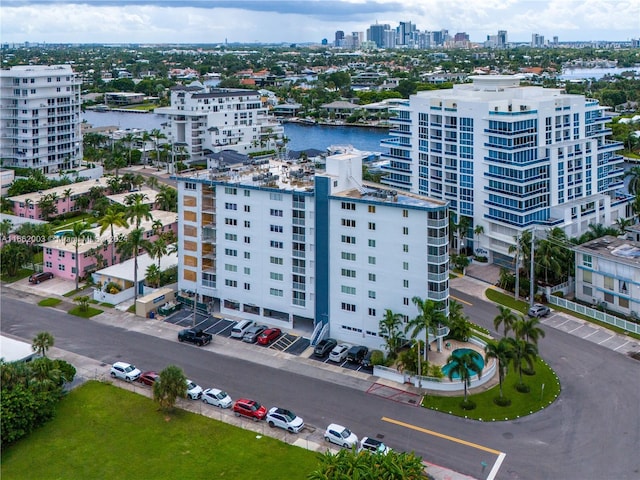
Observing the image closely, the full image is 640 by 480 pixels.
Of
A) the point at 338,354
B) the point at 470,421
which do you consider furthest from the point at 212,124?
the point at 470,421

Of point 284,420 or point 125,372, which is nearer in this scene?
point 284,420

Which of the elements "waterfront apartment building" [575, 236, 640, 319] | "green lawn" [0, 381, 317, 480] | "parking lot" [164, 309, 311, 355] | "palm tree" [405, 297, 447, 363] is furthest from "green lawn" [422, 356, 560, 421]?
"waterfront apartment building" [575, 236, 640, 319]

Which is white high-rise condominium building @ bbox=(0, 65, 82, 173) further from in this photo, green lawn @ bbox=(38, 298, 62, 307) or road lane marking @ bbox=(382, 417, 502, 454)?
road lane marking @ bbox=(382, 417, 502, 454)

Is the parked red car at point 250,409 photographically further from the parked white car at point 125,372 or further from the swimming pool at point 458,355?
the swimming pool at point 458,355

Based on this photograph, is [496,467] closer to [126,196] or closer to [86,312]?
[86,312]

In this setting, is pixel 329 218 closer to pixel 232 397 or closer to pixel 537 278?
pixel 232 397

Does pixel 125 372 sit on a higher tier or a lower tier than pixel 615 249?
lower
